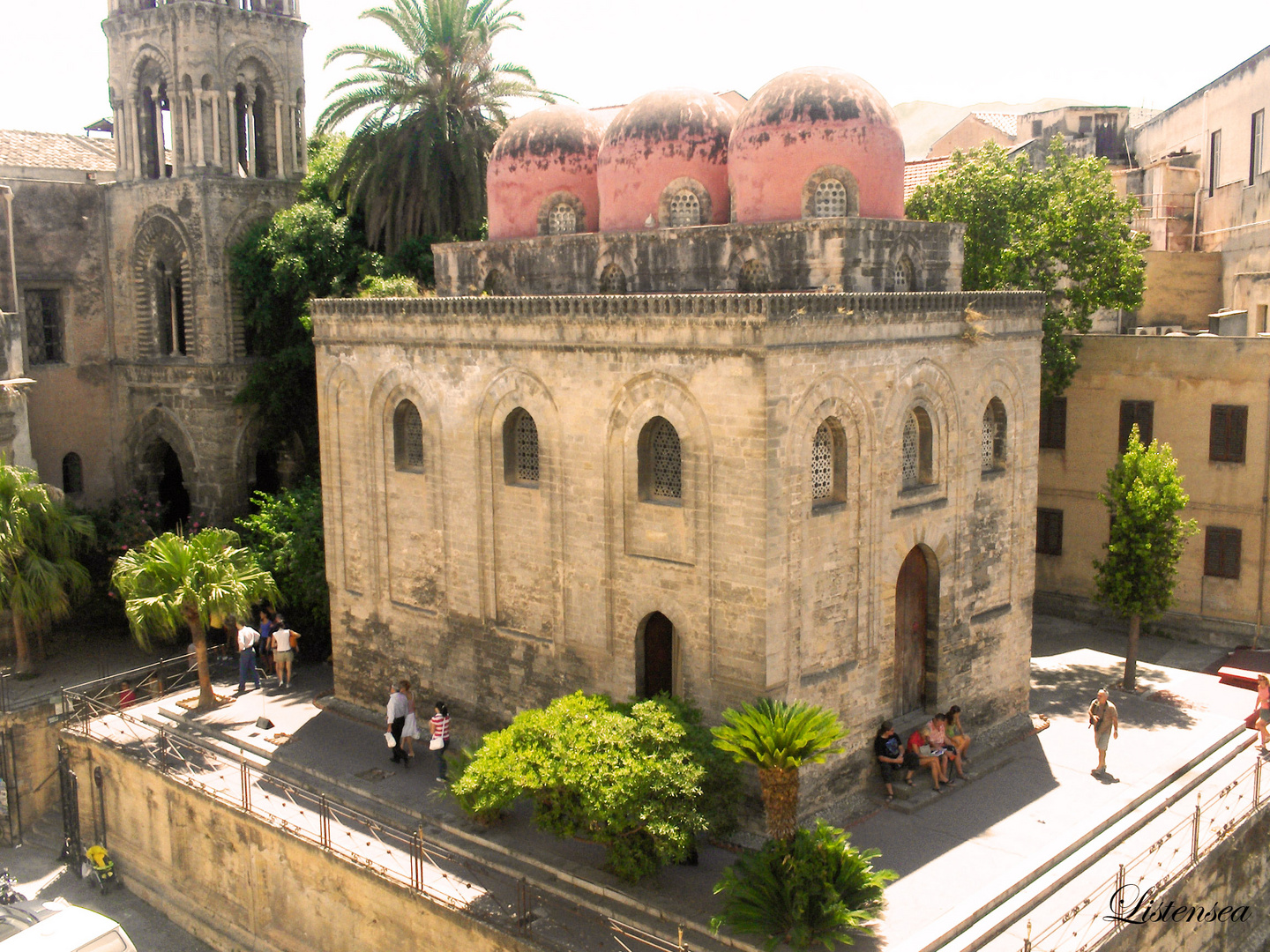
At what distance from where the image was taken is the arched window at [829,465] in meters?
15.4

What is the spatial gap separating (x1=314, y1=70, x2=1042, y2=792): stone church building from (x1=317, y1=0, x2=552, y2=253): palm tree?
663 cm

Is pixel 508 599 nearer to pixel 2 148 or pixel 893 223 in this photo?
pixel 893 223

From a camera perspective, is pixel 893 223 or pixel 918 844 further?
pixel 893 223

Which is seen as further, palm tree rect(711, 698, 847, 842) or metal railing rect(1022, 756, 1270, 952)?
metal railing rect(1022, 756, 1270, 952)

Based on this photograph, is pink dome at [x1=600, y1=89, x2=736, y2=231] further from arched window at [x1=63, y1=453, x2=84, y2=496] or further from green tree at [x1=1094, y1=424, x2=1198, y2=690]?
arched window at [x1=63, y1=453, x2=84, y2=496]

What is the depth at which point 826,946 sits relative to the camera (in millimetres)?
12484

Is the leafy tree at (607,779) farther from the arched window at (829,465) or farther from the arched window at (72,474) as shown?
the arched window at (72,474)

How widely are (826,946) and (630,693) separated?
4598 mm

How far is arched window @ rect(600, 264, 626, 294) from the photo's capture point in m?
18.6

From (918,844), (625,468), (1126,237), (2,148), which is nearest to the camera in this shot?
(918,844)

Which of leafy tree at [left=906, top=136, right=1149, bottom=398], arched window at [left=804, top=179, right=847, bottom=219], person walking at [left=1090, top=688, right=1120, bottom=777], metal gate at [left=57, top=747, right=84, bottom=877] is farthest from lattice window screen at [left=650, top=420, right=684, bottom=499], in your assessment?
metal gate at [left=57, top=747, right=84, bottom=877]

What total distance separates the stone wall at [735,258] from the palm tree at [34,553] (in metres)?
9.63

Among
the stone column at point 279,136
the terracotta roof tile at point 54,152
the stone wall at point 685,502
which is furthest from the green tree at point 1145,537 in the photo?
the terracotta roof tile at point 54,152

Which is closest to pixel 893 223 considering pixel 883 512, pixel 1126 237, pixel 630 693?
pixel 883 512
